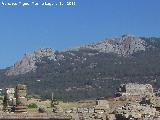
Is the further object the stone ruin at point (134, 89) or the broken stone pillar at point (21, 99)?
the stone ruin at point (134, 89)

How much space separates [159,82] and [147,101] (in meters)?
132

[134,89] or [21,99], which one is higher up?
[134,89]

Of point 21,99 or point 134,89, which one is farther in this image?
point 134,89

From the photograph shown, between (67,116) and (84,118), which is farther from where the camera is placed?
(84,118)

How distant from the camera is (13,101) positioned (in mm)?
25484

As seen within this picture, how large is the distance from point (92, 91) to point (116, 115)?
129826mm

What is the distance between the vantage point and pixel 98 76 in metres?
198

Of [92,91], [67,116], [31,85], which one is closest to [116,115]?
[67,116]

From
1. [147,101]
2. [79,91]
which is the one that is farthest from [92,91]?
[147,101]

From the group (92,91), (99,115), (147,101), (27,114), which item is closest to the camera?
(27,114)

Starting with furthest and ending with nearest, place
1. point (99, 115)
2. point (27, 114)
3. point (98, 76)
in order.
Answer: point (98, 76) → point (99, 115) → point (27, 114)

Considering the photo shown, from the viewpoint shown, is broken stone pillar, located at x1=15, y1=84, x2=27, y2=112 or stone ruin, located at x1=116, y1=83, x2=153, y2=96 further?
stone ruin, located at x1=116, y1=83, x2=153, y2=96

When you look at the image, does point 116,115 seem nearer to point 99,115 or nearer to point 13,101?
point 99,115

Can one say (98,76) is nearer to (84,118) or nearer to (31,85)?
(31,85)
